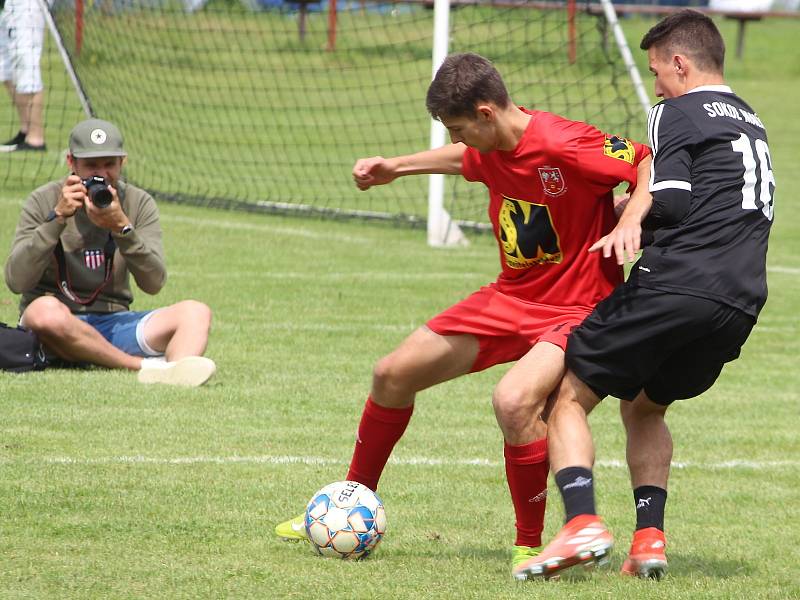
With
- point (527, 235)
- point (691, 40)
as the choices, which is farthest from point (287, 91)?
point (691, 40)

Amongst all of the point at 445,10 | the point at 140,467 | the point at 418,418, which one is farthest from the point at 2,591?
the point at 445,10

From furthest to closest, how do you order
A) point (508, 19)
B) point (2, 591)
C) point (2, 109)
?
point (2, 109) < point (508, 19) < point (2, 591)

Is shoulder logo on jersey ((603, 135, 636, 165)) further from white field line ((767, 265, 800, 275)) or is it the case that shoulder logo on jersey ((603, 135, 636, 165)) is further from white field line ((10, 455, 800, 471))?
white field line ((767, 265, 800, 275))

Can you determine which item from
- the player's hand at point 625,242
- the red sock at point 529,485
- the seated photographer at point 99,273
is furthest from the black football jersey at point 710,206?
the seated photographer at point 99,273

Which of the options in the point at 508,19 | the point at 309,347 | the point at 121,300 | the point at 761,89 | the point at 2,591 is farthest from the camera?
the point at 761,89

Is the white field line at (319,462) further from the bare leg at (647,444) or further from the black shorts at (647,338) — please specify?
the black shorts at (647,338)

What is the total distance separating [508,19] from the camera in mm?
16078

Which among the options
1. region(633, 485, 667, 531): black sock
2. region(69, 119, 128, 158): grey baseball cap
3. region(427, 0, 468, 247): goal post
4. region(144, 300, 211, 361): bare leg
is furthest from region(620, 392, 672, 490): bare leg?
region(427, 0, 468, 247): goal post

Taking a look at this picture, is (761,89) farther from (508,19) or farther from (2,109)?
(2,109)

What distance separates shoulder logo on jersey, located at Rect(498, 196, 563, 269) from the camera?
199 inches

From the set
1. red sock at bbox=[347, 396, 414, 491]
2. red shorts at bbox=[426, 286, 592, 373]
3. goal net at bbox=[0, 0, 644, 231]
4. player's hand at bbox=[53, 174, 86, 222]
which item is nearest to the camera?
red shorts at bbox=[426, 286, 592, 373]

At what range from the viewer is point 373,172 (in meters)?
5.46

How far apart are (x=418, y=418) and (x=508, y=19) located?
9.62 m

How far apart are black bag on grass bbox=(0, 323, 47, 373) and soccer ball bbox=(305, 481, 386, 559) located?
305cm
